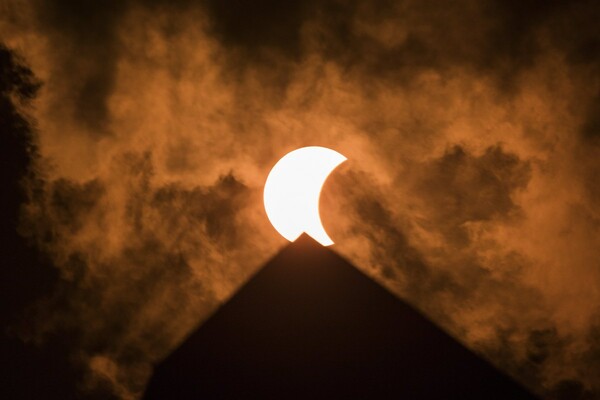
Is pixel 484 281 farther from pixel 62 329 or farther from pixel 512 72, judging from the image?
pixel 62 329

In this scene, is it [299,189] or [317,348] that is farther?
[317,348]

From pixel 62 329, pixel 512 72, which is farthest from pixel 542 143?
pixel 62 329

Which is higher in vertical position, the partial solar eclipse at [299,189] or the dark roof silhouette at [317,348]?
the partial solar eclipse at [299,189]

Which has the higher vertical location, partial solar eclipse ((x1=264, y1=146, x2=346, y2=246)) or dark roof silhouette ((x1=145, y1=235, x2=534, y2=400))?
partial solar eclipse ((x1=264, y1=146, x2=346, y2=246))

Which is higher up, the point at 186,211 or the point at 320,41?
the point at 320,41
